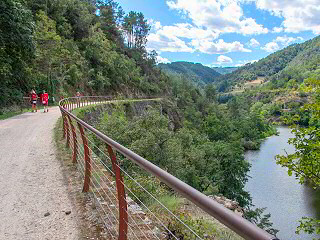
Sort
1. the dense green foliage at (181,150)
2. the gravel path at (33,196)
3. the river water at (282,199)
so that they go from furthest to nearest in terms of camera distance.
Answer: the river water at (282,199), the dense green foliage at (181,150), the gravel path at (33,196)

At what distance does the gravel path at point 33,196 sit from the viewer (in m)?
3.65

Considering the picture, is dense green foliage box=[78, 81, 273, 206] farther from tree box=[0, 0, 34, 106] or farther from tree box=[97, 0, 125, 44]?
tree box=[97, 0, 125, 44]

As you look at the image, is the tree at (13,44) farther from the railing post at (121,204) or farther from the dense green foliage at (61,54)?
the railing post at (121,204)

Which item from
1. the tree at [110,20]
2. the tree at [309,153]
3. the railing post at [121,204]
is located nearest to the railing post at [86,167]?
the railing post at [121,204]

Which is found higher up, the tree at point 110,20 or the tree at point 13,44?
the tree at point 110,20

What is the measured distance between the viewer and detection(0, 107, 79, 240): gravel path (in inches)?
144

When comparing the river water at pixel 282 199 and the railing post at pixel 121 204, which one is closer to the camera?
the railing post at pixel 121 204

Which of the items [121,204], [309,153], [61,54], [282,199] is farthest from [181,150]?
[121,204]

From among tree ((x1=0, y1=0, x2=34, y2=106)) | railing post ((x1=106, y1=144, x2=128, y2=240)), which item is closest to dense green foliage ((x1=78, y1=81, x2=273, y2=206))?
tree ((x1=0, y1=0, x2=34, y2=106))

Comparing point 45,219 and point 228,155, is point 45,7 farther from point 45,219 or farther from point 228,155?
point 45,219

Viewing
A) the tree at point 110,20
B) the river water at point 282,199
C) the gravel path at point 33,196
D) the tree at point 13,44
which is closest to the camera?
the gravel path at point 33,196

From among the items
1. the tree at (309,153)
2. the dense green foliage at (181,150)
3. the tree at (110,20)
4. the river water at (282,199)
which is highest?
the tree at (110,20)

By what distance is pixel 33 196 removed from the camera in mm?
4836

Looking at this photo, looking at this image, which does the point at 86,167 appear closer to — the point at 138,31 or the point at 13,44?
the point at 13,44
